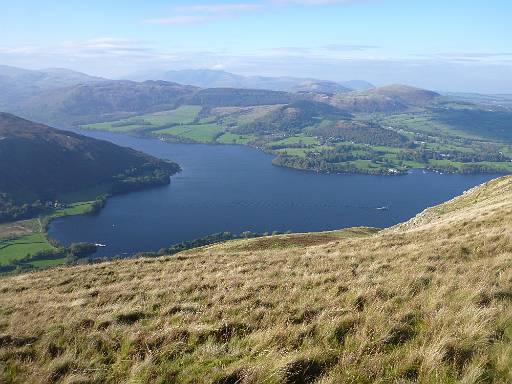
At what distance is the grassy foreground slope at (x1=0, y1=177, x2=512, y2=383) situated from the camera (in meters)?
7.89

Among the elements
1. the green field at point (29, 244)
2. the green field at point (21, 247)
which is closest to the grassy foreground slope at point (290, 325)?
the green field at point (29, 244)

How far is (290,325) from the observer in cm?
980

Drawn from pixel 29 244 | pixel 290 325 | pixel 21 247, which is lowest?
pixel 29 244

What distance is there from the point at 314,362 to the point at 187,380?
2340mm

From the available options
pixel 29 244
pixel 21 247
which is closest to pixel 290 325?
pixel 21 247

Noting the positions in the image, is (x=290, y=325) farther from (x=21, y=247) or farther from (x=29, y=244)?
(x=29, y=244)

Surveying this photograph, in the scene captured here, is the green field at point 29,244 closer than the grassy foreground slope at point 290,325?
No

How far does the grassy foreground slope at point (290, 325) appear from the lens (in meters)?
7.89

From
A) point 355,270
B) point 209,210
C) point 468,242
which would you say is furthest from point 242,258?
point 209,210

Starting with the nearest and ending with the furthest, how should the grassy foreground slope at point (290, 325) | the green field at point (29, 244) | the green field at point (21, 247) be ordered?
the grassy foreground slope at point (290, 325), the green field at point (29, 244), the green field at point (21, 247)

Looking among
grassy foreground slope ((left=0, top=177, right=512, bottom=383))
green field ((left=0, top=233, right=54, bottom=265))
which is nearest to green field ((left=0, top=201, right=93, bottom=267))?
green field ((left=0, top=233, right=54, bottom=265))

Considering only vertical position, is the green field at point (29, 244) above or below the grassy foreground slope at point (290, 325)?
below

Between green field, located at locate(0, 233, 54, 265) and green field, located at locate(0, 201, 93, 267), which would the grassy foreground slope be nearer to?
green field, located at locate(0, 201, 93, 267)

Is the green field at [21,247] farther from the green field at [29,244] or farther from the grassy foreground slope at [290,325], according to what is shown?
the grassy foreground slope at [290,325]
